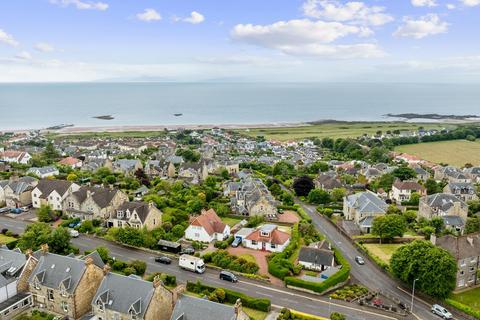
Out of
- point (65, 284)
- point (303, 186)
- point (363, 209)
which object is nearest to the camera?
point (65, 284)

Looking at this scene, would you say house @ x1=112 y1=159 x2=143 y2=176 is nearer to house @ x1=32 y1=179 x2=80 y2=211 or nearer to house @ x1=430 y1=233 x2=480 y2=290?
house @ x1=32 y1=179 x2=80 y2=211

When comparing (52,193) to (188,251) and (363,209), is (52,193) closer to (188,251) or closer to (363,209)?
(188,251)

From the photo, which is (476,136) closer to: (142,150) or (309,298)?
(142,150)

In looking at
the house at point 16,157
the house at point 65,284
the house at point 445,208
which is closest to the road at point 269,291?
the house at point 65,284

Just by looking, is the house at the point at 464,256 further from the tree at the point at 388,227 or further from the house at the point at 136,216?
the house at the point at 136,216

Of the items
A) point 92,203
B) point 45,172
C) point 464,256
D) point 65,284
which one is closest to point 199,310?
point 65,284

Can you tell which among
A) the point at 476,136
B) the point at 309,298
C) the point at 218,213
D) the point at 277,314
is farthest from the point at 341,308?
the point at 476,136
